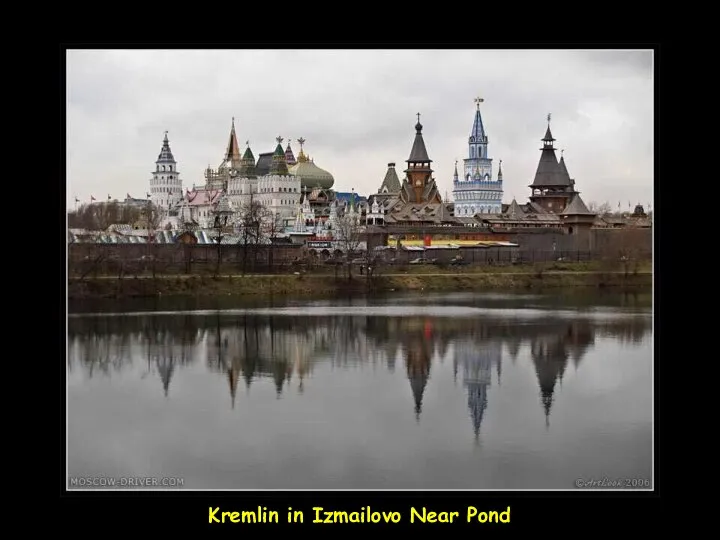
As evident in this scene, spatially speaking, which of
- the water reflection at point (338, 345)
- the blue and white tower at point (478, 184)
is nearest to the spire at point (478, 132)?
the blue and white tower at point (478, 184)

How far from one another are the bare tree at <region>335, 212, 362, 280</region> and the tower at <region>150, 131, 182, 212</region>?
13299 mm

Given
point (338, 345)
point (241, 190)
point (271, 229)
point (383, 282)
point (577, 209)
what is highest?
point (241, 190)

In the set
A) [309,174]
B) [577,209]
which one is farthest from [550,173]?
[309,174]

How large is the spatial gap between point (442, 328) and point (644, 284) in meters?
13.1

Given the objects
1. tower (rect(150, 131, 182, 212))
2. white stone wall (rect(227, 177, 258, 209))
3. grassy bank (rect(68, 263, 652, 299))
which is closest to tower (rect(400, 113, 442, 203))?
white stone wall (rect(227, 177, 258, 209))

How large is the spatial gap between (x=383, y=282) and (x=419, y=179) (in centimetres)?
1952

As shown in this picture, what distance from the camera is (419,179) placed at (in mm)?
48188

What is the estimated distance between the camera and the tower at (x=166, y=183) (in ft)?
172

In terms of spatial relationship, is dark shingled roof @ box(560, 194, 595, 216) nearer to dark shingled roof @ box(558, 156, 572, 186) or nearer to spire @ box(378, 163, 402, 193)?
dark shingled roof @ box(558, 156, 572, 186)

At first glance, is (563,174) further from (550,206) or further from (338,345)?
(338,345)

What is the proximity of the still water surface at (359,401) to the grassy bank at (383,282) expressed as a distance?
3.98 m
